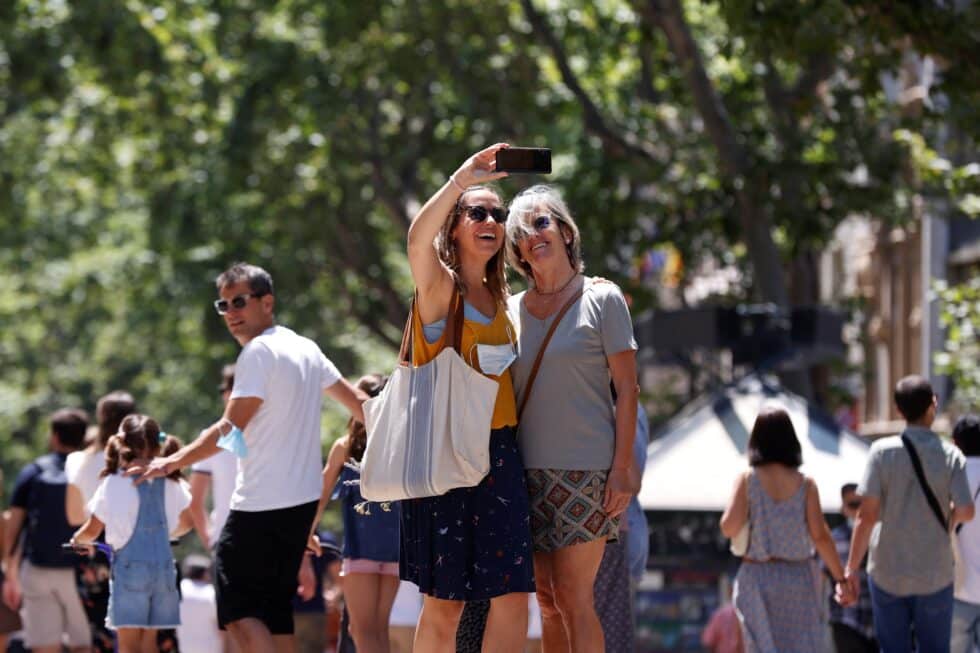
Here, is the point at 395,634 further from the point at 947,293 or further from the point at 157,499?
the point at 947,293

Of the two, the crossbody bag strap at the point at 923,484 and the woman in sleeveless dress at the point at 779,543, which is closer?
the woman in sleeveless dress at the point at 779,543

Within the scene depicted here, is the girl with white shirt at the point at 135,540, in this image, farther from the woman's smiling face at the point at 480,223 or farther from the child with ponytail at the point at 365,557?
the woman's smiling face at the point at 480,223

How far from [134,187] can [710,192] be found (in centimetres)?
850

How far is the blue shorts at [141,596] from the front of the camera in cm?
857

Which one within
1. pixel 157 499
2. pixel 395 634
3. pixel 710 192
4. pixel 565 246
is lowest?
pixel 395 634

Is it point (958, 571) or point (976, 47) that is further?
point (976, 47)

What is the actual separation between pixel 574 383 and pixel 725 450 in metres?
8.00

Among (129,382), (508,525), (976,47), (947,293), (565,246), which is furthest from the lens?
(129,382)

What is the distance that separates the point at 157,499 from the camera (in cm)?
877

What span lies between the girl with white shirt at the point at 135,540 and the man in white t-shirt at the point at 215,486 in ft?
2.60

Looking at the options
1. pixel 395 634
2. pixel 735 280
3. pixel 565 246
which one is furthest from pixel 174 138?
pixel 565 246

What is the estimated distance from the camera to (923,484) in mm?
9203

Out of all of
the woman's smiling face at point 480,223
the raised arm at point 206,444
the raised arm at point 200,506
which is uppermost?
the woman's smiling face at point 480,223

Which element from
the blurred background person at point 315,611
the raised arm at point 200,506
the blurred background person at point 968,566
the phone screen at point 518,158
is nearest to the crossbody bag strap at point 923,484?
the blurred background person at point 968,566
